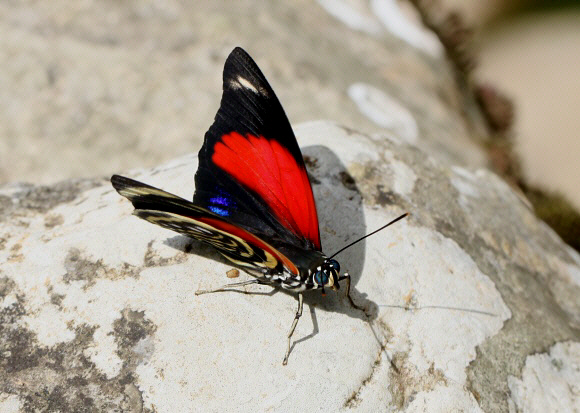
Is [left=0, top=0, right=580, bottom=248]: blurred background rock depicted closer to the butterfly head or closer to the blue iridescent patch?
the blue iridescent patch

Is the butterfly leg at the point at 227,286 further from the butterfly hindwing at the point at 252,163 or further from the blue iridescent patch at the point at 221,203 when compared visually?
the blue iridescent patch at the point at 221,203

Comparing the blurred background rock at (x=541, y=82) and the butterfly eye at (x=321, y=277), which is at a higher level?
the blurred background rock at (x=541, y=82)

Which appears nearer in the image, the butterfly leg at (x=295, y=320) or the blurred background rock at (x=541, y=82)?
the butterfly leg at (x=295, y=320)

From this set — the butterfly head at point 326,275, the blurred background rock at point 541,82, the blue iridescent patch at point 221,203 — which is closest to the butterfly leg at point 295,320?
the butterfly head at point 326,275

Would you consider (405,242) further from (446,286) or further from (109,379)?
(109,379)

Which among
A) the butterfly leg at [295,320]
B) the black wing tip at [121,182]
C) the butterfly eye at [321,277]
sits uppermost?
the black wing tip at [121,182]
